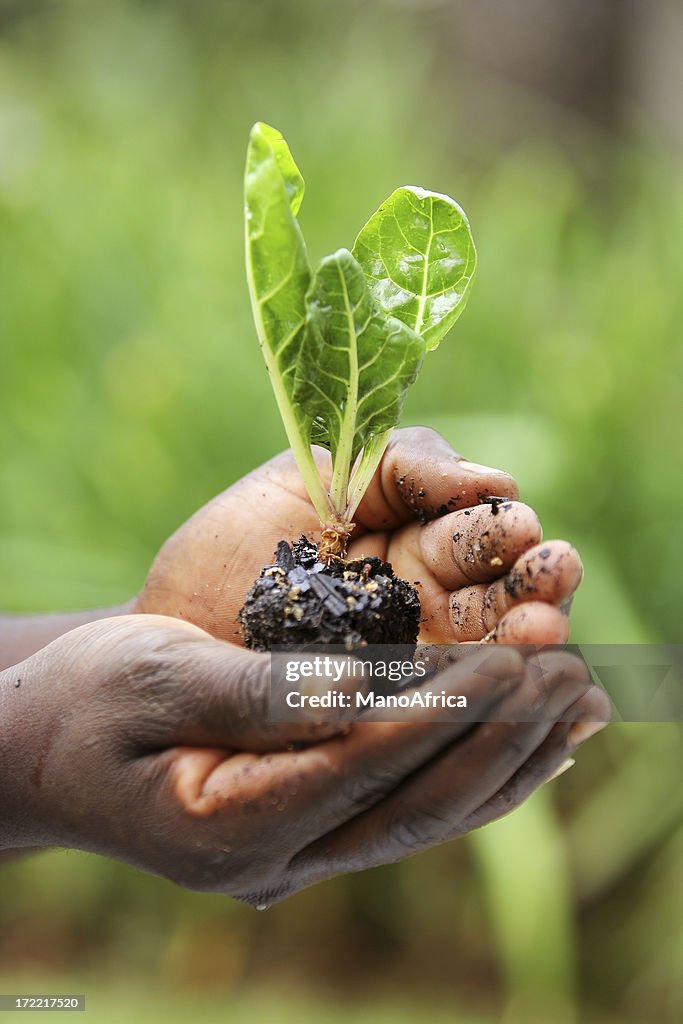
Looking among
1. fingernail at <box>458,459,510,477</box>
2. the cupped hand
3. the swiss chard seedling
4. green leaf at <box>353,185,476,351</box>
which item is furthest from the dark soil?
green leaf at <box>353,185,476,351</box>

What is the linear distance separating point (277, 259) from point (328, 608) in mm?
546

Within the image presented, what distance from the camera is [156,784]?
3.82 feet

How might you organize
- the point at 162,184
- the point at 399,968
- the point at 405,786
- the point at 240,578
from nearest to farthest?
the point at 405,786
the point at 240,578
the point at 399,968
the point at 162,184

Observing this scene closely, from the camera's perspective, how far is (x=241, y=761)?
1.12m

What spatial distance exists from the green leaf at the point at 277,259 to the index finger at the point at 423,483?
205 millimetres

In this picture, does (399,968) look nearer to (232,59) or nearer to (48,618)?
(48,618)

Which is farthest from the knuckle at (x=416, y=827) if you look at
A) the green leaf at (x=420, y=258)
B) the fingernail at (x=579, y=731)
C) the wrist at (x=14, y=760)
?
the green leaf at (x=420, y=258)

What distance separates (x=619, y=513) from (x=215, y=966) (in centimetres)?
198

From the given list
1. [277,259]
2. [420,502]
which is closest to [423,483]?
[420,502]

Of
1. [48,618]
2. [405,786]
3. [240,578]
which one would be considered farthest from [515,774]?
[48,618]

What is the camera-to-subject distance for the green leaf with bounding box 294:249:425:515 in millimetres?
1387

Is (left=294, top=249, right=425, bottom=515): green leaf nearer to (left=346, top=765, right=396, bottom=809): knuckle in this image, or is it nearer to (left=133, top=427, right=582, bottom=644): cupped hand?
(left=133, top=427, right=582, bottom=644): cupped hand

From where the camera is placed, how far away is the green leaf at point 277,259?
52.6 inches

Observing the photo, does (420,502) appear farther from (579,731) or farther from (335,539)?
(579,731)
